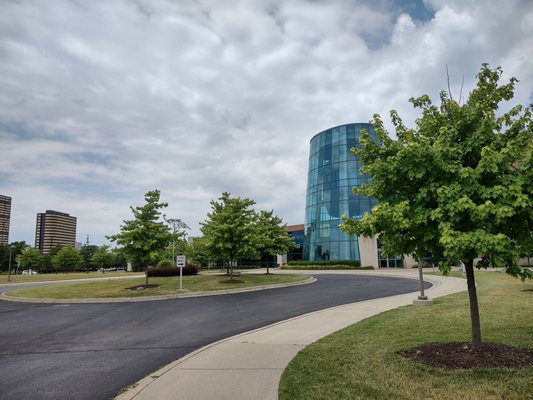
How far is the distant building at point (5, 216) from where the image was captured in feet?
463

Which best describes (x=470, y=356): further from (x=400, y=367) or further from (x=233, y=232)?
(x=233, y=232)

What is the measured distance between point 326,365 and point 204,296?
1448cm

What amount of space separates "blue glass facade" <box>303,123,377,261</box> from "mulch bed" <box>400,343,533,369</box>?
45778 millimetres

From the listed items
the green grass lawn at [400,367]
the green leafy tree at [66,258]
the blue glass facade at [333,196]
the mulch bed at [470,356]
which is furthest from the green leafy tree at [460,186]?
the green leafy tree at [66,258]

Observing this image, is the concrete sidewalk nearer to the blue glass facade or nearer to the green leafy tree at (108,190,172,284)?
the green leafy tree at (108,190,172,284)

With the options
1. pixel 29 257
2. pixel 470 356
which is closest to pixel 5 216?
pixel 29 257

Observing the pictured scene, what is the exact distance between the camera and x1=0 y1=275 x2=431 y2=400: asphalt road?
19.8 ft

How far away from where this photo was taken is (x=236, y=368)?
6.33m

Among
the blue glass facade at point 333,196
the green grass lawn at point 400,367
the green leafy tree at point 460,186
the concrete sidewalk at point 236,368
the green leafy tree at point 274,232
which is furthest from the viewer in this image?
the blue glass facade at point 333,196

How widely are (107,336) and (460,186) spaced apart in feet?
31.2

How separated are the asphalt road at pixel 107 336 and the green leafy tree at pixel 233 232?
8.67 meters

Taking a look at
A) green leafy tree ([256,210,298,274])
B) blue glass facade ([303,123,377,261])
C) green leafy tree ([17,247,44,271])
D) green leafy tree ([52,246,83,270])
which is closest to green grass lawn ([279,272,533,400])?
green leafy tree ([256,210,298,274])

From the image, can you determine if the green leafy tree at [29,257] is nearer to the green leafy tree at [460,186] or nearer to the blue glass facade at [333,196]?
the blue glass facade at [333,196]

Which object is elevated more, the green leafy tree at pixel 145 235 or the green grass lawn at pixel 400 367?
the green leafy tree at pixel 145 235
